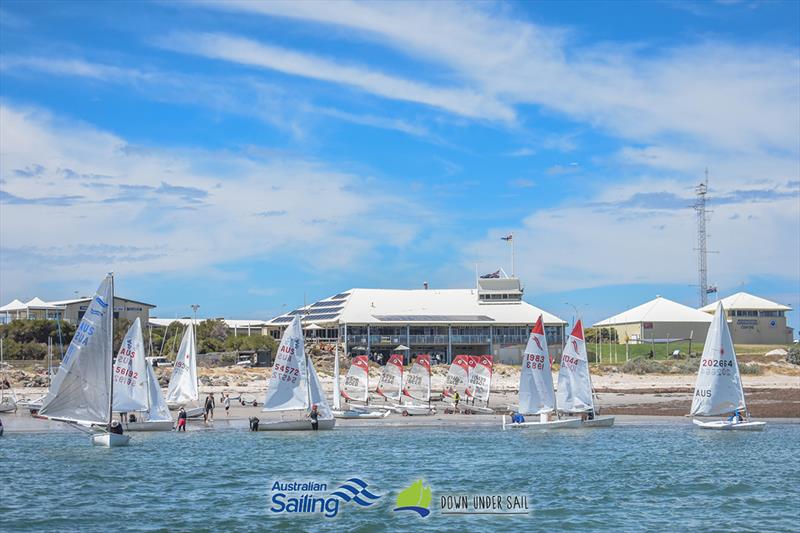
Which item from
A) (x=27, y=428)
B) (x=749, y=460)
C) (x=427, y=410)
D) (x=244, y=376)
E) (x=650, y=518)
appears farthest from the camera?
(x=244, y=376)

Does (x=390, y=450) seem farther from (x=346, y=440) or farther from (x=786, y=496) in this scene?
(x=786, y=496)

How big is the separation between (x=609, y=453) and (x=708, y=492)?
28.7 feet

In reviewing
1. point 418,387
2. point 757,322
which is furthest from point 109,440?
point 757,322

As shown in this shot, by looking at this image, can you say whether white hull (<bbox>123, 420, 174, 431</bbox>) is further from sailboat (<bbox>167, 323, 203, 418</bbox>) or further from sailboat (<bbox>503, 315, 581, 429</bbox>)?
sailboat (<bbox>503, 315, 581, 429</bbox>)

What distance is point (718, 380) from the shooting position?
47.5 meters

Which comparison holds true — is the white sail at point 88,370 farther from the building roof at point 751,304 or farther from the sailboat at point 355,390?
the building roof at point 751,304

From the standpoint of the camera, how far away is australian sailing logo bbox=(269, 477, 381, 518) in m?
27.5

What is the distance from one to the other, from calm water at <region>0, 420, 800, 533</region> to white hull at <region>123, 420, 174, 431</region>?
1.04 meters

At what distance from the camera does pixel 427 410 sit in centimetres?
5534

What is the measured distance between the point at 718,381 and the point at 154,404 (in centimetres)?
2667

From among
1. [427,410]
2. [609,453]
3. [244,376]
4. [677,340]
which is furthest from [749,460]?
[677,340]

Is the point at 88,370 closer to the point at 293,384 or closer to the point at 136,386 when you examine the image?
the point at 136,386

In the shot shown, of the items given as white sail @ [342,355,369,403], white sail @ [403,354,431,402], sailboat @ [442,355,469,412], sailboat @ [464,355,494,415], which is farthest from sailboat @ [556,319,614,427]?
white sail @ [342,355,369,403]

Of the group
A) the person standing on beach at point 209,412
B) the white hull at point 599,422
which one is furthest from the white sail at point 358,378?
the white hull at point 599,422
